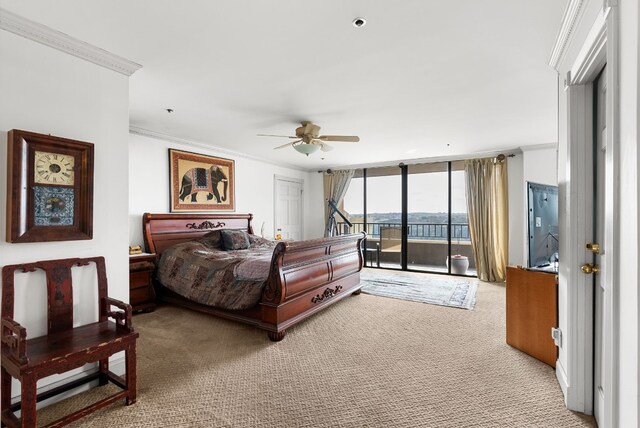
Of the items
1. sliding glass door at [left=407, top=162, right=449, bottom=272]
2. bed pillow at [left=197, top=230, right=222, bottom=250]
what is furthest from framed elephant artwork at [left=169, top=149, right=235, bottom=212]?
sliding glass door at [left=407, top=162, right=449, bottom=272]

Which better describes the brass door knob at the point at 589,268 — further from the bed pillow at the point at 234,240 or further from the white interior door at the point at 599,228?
the bed pillow at the point at 234,240

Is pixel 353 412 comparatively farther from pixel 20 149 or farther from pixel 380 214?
pixel 380 214

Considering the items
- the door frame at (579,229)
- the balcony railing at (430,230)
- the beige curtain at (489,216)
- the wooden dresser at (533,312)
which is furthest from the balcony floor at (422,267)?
the door frame at (579,229)

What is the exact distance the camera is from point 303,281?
324cm

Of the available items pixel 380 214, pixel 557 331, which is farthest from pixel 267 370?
pixel 380 214

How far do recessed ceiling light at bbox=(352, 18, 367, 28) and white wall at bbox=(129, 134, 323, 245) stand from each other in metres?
3.59

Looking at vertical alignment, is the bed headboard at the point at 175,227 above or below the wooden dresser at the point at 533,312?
above

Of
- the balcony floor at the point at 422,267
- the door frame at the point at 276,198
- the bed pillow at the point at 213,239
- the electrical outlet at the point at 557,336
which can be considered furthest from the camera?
the door frame at the point at 276,198

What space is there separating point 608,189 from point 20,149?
3031mm

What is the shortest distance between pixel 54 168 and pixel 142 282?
2182 mm

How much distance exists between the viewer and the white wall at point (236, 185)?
415cm

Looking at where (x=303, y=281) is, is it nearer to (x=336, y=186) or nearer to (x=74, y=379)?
(x=74, y=379)

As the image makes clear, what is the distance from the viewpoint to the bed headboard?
13.7ft

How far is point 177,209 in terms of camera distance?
4605 mm
